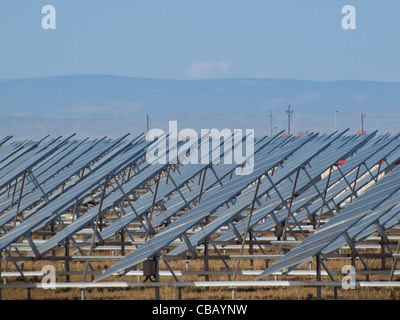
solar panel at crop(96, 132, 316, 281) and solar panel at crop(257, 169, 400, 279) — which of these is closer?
solar panel at crop(257, 169, 400, 279)

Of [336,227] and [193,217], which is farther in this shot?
[193,217]

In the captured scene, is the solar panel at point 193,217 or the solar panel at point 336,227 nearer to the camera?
the solar panel at point 336,227

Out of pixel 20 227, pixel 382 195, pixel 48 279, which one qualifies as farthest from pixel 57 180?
pixel 382 195

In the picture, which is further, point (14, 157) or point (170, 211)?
point (14, 157)

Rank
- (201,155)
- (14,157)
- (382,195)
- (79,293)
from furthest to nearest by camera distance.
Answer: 1. (14,157)
2. (201,155)
3. (79,293)
4. (382,195)

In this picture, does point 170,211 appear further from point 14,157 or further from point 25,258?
point 14,157

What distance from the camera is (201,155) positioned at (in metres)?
19.8

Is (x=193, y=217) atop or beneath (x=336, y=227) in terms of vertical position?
atop

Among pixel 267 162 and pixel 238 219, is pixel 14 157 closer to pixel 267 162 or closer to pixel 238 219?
pixel 238 219

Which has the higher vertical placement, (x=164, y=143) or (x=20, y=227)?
(x=164, y=143)
